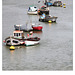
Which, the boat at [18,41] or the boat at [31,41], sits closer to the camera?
the boat at [18,41]

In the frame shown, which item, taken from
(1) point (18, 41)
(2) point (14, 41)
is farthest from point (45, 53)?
(2) point (14, 41)

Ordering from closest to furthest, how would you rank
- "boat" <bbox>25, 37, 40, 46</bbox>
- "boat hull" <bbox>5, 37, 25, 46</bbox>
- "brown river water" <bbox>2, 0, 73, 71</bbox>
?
"brown river water" <bbox>2, 0, 73, 71</bbox> → "boat hull" <bbox>5, 37, 25, 46</bbox> → "boat" <bbox>25, 37, 40, 46</bbox>

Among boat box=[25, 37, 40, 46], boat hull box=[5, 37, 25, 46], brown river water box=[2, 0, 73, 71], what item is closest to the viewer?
brown river water box=[2, 0, 73, 71]

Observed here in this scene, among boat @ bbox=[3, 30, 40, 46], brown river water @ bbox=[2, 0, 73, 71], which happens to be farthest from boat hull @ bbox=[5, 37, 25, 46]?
brown river water @ bbox=[2, 0, 73, 71]

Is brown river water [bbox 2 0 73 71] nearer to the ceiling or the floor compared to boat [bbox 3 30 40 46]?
nearer to the floor

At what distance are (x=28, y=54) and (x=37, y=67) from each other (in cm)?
621

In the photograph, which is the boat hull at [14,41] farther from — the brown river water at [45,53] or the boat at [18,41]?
the brown river water at [45,53]

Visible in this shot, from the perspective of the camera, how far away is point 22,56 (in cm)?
4966

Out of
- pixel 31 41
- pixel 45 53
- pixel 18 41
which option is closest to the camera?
pixel 45 53

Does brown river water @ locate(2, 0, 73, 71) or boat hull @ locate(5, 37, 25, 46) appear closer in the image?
brown river water @ locate(2, 0, 73, 71)

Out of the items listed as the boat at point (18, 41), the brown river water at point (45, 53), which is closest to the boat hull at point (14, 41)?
the boat at point (18, 41)

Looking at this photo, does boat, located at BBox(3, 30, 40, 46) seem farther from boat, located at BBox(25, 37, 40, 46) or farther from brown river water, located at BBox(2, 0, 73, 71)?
brown river water, located at BBox(2, 0, 73, 71)

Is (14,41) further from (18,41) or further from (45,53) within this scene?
(45,53)

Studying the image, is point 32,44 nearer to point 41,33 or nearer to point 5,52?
point 5,52
